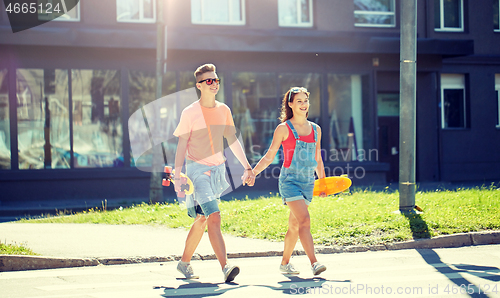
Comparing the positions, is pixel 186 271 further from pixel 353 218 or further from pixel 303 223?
pixel 353 218

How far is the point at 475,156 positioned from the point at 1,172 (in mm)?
15012

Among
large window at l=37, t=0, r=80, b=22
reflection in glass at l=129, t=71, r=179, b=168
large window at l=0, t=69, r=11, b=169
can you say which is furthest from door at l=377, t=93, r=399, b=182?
large window at l=0, t=69, r=11, b=169

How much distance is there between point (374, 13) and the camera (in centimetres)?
1750

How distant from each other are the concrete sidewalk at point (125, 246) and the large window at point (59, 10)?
27.1ft

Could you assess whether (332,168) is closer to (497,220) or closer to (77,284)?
(497,220)

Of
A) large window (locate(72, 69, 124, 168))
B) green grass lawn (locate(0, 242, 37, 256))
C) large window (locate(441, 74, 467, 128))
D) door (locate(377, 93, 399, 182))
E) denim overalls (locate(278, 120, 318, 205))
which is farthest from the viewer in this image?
large window (locate(441, 74, 467, 128))

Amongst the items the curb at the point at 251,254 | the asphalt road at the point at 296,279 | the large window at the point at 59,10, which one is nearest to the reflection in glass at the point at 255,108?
the large window at the point at 59,10

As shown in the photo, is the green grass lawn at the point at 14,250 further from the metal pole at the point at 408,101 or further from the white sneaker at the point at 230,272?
the metal pole at the point at 408,101

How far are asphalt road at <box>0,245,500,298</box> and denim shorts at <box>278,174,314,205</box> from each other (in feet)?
2.67

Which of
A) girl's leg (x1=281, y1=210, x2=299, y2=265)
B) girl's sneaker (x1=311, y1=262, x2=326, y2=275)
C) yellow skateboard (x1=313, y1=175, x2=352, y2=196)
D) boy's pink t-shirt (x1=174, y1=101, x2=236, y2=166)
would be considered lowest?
girl's sneaker (x1=311, y1=262, x2=326, y2=275)

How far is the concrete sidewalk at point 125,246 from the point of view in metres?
6.40

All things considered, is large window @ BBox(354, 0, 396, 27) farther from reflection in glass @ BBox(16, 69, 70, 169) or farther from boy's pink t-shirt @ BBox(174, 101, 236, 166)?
boy's pink t-shirt @ BBox(174, 101, 236, 166)

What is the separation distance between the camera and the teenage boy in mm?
5277

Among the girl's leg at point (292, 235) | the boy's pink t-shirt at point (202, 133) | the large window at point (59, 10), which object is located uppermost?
the large window at point (59, 10)
